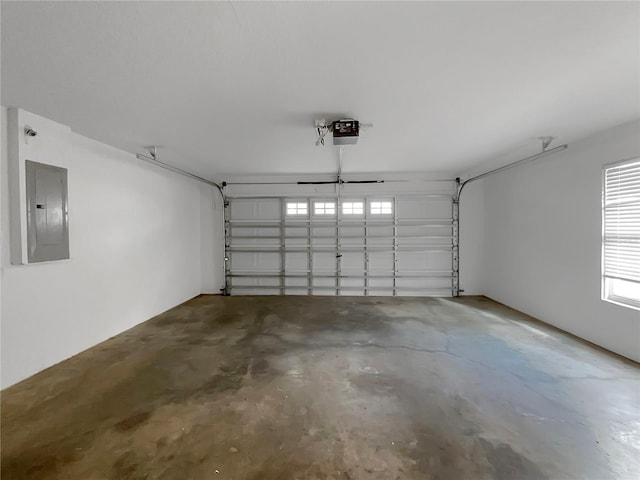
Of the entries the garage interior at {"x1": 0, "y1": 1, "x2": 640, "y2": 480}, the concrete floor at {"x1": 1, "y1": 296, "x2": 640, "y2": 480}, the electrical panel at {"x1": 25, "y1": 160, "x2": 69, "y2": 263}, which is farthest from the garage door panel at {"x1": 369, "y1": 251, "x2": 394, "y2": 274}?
the electrical panel at {"x1": 25, "y1": 160, "x2": 69, "y2": 263}

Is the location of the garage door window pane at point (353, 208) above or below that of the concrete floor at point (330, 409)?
above

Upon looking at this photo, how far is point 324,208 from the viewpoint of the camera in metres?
6.10

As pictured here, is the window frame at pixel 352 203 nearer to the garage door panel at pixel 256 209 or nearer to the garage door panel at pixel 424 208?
the garage door panel at pixel 424 208

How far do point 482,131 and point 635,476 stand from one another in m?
3.12

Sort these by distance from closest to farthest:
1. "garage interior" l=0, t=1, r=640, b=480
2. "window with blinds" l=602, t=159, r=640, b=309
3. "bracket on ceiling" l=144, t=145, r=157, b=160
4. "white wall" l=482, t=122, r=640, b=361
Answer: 1. "garage interior" l=0, t=1, r=640, b=480
2. "window with blinds" l=602, t=159, r=640, b=309
3. "white wall" l=482, t=122, r=640, b=361
4. "bracket on ceiling" l=144, t=145, r=157, b=160

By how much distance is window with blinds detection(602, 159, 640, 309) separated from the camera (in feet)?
9.72

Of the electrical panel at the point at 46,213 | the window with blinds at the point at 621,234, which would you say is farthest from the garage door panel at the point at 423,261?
the electrical panel at the point at 46,213

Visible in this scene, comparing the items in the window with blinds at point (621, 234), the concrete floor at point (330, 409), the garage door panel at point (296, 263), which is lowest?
the concrete floor at point (330, 409)

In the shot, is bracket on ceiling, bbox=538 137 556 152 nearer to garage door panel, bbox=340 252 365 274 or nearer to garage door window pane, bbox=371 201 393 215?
garage door window pane, bbox=371 201 393 215

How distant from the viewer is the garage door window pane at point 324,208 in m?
6.09

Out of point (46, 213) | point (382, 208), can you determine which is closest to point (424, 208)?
point (382, 208)

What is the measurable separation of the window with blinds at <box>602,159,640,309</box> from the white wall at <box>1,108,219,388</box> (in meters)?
6.25

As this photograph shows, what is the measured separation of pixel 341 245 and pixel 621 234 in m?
4.20

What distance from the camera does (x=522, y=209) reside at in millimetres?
4699
